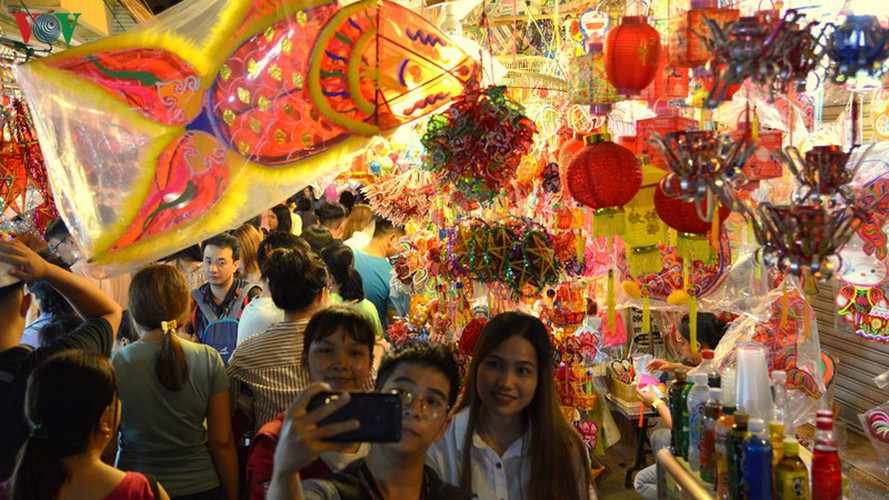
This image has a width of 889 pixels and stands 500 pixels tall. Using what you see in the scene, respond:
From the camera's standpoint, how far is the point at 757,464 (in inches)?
77.4

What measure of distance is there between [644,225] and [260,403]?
4.36 ft

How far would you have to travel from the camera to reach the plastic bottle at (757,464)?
6.44ft

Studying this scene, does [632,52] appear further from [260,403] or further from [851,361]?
[851,361]

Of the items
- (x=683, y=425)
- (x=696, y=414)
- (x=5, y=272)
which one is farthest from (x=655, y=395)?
(x=5, y=272)

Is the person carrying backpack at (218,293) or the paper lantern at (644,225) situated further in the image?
the person carrying backpack at (218,293)

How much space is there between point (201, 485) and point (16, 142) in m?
2.05

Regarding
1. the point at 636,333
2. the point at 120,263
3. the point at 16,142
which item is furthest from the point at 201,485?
the point at 636,333

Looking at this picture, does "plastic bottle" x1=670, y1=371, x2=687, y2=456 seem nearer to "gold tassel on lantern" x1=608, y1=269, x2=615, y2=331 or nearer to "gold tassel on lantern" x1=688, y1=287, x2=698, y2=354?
"gold tassel on lantern" x1=688, y1=287, x2=698, y2=354

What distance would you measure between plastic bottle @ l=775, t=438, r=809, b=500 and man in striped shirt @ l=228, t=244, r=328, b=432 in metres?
1.42

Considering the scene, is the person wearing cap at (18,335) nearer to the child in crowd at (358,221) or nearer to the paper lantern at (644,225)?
the paper lantern at (644,225)

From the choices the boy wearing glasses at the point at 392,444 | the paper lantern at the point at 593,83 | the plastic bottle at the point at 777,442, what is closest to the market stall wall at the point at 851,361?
the paper lantern at the point at 593,83

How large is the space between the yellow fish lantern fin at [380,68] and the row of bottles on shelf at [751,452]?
1185 millimetres

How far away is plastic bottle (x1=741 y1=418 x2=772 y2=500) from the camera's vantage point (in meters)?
1.96

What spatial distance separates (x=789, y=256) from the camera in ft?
5.74
